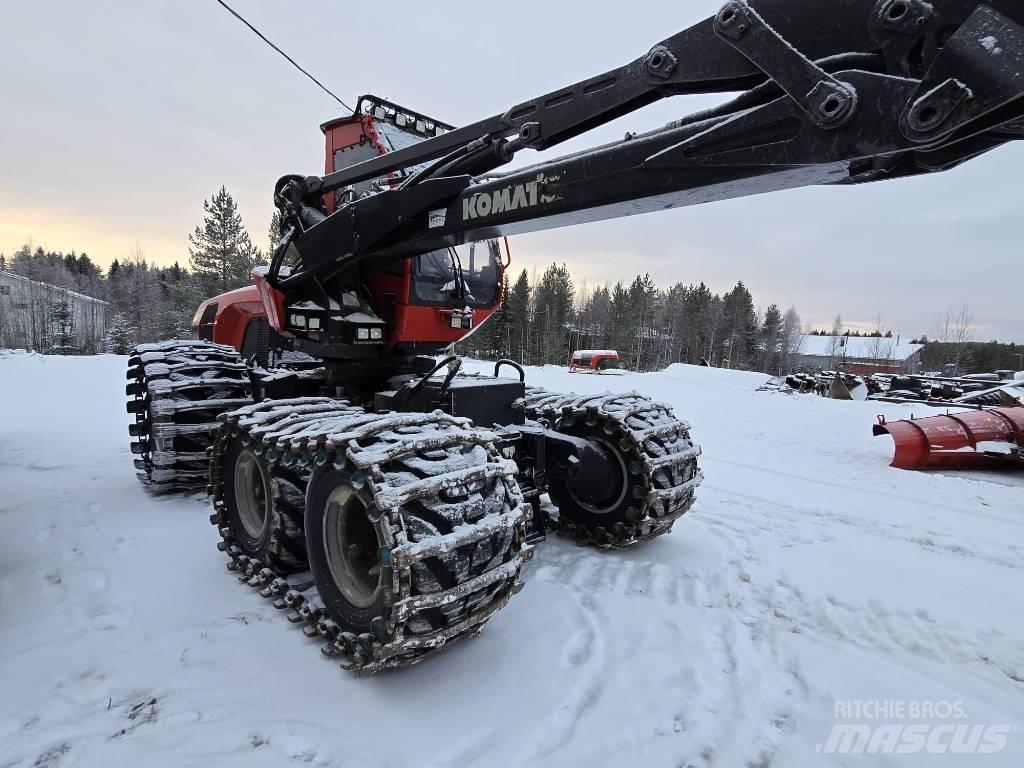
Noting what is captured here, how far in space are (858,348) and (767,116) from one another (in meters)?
105

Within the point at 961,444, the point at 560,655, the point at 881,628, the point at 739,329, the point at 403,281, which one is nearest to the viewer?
the point at 560,655

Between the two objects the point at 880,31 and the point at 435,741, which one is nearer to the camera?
the point at 880,31

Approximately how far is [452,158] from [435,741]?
3073 millimetres

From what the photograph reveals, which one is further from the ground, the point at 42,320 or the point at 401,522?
the point at 42,320

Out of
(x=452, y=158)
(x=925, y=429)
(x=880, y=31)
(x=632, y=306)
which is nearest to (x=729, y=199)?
(x=880, y=31)

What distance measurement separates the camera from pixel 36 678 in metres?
2.54

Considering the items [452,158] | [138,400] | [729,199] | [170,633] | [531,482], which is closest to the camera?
[729,199]

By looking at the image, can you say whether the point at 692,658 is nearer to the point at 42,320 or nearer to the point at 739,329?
the point at 42,320

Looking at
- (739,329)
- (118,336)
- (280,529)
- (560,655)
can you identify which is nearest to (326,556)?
(280,529)

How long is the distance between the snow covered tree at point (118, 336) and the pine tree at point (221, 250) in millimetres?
17721

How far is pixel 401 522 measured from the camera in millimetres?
2262

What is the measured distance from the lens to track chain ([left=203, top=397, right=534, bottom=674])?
2254 millimetres

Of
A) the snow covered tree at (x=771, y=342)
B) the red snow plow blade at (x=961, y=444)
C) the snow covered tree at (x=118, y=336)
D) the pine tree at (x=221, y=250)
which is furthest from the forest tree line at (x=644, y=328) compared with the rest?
the red snow plow blade at (x=961, y=444)

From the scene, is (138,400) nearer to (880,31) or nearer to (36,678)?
(36,678)
